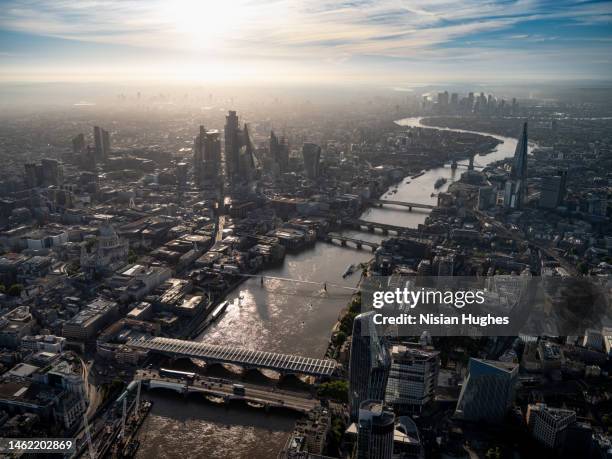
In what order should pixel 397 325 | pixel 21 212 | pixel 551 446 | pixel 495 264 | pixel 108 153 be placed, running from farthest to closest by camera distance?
pixel 108 153 → pixel 21 212 → pixel 495 264 → pixel 397 325 → pixel 551 446

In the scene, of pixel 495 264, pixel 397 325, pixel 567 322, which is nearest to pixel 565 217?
pixel 495 264

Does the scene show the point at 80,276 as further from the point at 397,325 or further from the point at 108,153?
the point at 108,153

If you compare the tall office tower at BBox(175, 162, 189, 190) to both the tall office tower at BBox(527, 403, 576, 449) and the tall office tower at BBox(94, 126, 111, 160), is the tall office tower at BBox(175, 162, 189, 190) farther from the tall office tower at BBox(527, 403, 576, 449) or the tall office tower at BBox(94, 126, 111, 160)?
the tall office tower at BBox(527, 403, 576, 449)

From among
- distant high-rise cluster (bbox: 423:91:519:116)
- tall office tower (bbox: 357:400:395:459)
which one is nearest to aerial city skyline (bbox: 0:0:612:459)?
tall office tower (bbox: 357:400:395:459)

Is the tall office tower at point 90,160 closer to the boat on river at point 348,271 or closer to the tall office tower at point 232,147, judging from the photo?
the tall office tower at point 232,147

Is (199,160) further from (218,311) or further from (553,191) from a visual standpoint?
(553,191)

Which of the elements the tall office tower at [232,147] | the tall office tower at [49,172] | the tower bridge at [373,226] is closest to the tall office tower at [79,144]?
the tall office tower at [49,172]

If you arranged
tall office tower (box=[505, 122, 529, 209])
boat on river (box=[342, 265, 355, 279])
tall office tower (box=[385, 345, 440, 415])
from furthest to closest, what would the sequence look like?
tall office tower (box=[505, 122, 529, 209]), boat on river (box=[342, 265, 355, 279]), tall office tower (box=[385, 345, 440, 415])
